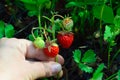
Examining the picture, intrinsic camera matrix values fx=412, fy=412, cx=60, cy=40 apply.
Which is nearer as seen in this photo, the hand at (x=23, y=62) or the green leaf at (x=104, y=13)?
the hand at (x=23, y=62)

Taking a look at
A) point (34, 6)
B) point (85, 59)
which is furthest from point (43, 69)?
point (34, 6)

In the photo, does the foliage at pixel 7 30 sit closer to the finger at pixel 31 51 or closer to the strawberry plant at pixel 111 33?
the finger at pixel 31 51

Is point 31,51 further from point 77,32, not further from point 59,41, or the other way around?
point 77,32

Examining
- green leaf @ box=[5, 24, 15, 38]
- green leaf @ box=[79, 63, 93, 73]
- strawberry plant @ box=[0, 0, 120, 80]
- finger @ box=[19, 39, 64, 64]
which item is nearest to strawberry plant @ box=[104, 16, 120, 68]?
strawberry plant @ box=[0, 0, 120, 80]

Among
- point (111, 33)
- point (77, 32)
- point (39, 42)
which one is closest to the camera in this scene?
point (39, 42)

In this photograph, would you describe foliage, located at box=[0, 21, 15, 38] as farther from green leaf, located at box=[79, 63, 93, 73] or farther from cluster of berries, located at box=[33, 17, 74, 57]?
green leaf, located at box=[79, 63, 93, 73]

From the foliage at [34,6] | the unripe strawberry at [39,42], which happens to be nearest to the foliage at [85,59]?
the unripe strawberry at [39,42]
